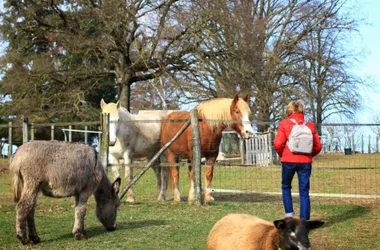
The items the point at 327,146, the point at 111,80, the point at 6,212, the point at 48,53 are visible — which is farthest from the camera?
the point at 111,80

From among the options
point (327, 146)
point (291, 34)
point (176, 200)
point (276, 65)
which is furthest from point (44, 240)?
point (291, 34)

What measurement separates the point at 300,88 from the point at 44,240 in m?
24.2

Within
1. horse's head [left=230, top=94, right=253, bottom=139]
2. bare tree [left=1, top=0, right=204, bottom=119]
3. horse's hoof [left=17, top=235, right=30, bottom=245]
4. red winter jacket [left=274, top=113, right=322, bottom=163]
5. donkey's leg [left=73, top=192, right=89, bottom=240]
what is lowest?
horse's hoof [left=17, top=235, right=30, bottom=245]

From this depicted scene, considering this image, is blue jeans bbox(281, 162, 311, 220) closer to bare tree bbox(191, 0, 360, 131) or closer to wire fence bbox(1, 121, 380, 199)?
wire fence bbox(1, 121, 380, 199)

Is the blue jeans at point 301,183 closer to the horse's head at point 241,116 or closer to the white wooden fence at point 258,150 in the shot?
the horse's head at point 241,116

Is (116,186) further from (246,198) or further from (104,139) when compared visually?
(246,198)

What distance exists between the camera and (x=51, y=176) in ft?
23.1

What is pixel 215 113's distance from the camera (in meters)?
11.4

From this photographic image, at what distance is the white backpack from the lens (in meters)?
7.27

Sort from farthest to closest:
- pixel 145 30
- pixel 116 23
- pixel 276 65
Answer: pixel 276 65, pixel 145 30, pixel 116 23

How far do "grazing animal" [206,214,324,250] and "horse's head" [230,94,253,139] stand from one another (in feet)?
17.6

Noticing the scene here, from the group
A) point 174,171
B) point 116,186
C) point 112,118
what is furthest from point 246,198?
point 116,186

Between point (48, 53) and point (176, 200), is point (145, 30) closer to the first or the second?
point (48, 53)

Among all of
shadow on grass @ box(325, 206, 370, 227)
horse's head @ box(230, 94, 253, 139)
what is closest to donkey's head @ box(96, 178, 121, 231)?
shadow on grass @ box(325, 206, 370, 227)
